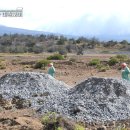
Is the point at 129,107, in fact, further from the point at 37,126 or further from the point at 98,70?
the point at 98,70

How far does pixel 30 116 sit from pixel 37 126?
7.52ft

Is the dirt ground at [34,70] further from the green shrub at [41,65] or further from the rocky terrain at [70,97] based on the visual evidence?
the rocky terrain at [70,97]

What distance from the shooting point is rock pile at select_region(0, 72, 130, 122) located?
17.7 m

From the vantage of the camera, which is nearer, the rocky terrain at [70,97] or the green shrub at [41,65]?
the rocky terrain at [70,97]

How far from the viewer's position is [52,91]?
21734 mm

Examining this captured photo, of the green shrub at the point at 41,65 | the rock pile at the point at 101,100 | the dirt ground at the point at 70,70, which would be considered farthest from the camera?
the green shrub at the point at 41,65

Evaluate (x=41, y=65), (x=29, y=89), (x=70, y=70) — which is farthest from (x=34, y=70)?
(x=29, y=89)

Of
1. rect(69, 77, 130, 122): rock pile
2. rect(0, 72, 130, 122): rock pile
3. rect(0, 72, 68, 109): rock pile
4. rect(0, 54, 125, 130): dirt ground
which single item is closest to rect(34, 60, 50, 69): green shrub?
rect(0, 54, 125, 130): dirt ground

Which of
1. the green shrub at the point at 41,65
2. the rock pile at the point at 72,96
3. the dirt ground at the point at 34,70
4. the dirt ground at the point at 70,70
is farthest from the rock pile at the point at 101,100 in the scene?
the green shrub at the point at 41,65

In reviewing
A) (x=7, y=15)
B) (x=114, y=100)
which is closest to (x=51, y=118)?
(x=114, y=100)

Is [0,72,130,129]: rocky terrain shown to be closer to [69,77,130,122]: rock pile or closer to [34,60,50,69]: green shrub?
[69,77,130,122]: rock pile

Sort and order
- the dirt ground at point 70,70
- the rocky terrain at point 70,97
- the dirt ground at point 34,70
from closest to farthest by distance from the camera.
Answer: the dirt ground at point 34,70 → the rocky terrain at point 70,97 → the dirt ground at point 70,70

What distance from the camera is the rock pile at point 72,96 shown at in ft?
57.9

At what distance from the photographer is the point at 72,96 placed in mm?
19438
